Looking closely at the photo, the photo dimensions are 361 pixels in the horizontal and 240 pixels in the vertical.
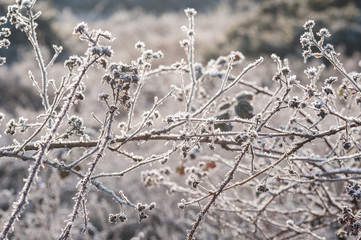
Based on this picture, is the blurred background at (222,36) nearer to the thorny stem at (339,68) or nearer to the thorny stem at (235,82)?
the thorny stem at (235,82)

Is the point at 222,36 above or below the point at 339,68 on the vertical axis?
above

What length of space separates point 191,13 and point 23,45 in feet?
38.7

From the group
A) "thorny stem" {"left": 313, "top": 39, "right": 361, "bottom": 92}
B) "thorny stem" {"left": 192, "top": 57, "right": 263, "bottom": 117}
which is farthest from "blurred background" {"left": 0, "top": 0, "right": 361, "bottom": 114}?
"thorny stem" {"left": 313, "top": 39, "right": 361, "bottom": 92}

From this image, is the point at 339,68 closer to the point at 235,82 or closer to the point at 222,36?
the point at 235,82

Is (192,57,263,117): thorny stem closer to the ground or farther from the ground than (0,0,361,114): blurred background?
closer to the ground

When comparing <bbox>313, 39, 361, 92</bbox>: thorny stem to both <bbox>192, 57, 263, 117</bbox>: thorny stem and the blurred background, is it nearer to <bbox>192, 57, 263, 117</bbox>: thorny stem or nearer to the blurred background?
<bbox>192, 57, 263, 117</bbox>: thorny stem

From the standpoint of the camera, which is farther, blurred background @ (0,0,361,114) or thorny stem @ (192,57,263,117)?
blurred background @ (0,0,361,114)

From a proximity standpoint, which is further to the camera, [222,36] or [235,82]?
[222,36]

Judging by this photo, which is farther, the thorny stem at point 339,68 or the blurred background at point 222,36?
the blurred background at point 222,36

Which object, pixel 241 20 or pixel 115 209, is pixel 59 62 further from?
pixel 115 209

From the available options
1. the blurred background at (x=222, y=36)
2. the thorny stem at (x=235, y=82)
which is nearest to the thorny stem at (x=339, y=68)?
the thorny stem at (x=235, y=82)

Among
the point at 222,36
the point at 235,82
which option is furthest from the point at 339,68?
the point at 222,36

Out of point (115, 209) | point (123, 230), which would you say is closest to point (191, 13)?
point (123, 230)

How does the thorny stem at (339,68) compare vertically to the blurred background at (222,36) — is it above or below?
below
